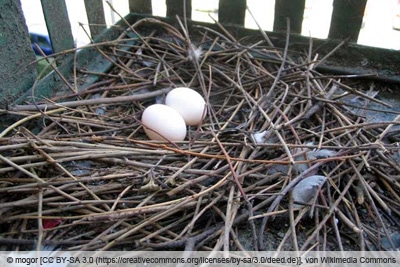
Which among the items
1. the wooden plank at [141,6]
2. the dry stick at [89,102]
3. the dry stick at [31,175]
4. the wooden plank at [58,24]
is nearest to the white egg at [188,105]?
the dry stick at [89,102]

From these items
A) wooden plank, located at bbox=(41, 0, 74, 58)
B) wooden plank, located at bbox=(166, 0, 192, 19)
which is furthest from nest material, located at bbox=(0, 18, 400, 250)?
wooden plank, located at bbox=(166, 0, 192, 19)

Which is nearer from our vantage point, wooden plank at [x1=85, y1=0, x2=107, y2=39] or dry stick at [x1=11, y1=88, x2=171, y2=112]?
dry stick at [x1=11, y1=88, x2=171, y2=112]

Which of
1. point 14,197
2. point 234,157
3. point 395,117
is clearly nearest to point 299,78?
point 395,117

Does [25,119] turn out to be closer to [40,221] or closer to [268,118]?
[40,221]

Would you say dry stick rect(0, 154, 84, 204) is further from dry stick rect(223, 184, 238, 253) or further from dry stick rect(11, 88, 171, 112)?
dry stick rect(223, 184, 238, 253)

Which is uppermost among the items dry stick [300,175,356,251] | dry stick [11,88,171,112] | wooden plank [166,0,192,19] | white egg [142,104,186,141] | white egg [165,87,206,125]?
wooden plank [166,0,192,19]

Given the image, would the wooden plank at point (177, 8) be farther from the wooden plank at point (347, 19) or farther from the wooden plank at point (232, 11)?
the wooden plank at point (347, 19)

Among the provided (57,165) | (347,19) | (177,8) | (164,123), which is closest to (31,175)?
(57,165)
